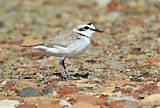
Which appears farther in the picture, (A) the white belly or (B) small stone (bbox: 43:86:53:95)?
(A) the white belly

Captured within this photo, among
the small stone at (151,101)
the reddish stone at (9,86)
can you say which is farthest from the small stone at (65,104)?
the reddish stone at (9,86)

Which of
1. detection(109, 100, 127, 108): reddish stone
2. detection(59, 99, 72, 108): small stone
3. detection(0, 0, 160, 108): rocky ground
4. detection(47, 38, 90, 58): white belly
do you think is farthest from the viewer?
detection(47, 38, 90, 58): white belly

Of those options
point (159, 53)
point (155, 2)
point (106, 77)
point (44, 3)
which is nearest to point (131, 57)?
point (159, 53)

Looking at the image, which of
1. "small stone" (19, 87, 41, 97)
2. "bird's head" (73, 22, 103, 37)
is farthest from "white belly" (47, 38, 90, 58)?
"small stone" (19, 87, 41, 97)

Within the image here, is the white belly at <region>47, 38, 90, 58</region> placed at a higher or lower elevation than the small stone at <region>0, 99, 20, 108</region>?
higher

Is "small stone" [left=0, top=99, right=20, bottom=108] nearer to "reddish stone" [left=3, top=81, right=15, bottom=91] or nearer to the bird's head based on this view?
"reddish stone" [left=3, top=81, right=15, bottom=91]

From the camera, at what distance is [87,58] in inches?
419

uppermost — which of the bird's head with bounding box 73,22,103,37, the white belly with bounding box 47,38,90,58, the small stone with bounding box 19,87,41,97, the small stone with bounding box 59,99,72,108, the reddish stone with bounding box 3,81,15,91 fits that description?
the bird's head with bounding box 73,22,103,37

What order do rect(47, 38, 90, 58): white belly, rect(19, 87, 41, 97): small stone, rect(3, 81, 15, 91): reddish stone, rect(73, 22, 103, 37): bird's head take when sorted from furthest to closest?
rect(73, 22, 103, 37): bird's head
rect(47, 38, 90, 58): white belly
rect(3, 81, 15, 91): reddish stone
rect(19, 87, 41, 97): small stone

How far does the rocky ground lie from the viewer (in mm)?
7133

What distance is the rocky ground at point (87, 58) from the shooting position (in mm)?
7133

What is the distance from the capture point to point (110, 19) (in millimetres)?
15305

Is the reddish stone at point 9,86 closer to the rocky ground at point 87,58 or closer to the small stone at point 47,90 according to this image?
the rocky ground at point 87,58

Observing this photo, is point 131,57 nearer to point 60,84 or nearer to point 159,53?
point 159,53
